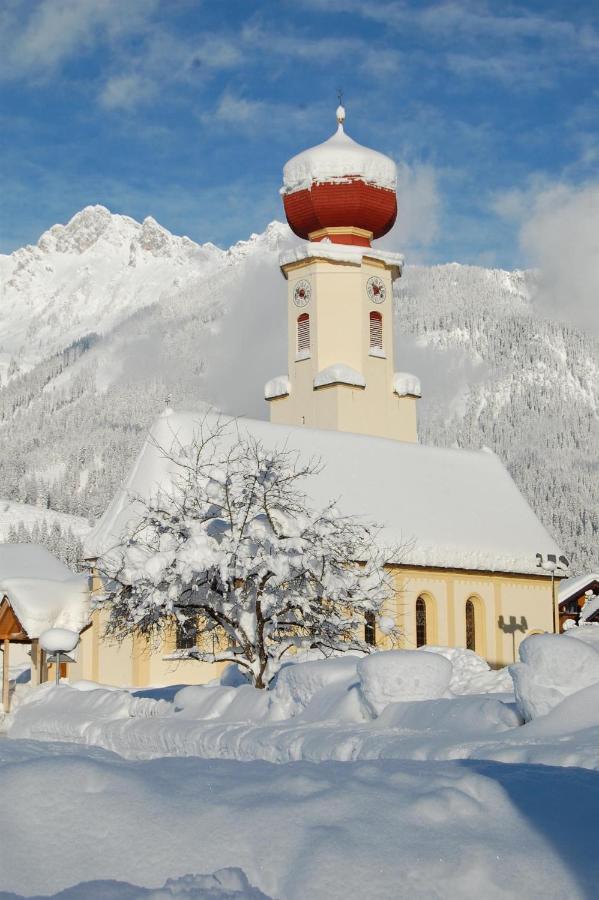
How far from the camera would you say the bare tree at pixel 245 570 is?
23812mm

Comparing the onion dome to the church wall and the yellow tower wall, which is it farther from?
the church wall

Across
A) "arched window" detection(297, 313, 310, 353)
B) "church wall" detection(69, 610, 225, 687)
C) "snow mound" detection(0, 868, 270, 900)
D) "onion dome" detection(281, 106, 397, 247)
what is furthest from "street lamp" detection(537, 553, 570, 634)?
"snow mound" detection(0, 868, 270, 900)

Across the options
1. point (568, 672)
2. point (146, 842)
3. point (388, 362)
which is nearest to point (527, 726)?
point (568, 672)

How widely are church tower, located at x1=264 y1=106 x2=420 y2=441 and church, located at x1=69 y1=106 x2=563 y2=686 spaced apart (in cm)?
6

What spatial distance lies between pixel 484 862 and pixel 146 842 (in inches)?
80.6

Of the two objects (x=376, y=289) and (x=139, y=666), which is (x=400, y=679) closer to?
(x=139, y=666)

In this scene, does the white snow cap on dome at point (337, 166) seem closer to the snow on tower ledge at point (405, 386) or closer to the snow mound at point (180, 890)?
the snow on tower ledge at point (405, 386)

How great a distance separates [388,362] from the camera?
5206 centimetres

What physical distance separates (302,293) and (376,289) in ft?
10.4

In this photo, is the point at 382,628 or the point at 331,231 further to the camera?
the point at 331,231

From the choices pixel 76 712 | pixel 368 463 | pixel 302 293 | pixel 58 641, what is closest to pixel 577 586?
pixel 368 463

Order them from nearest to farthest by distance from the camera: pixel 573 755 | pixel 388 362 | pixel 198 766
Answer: pixel 198 766, pixel 573 755, pixel 388 362

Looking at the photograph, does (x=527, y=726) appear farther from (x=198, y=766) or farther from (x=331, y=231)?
(x=331, y=231)

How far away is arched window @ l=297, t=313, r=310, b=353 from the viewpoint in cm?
5166
